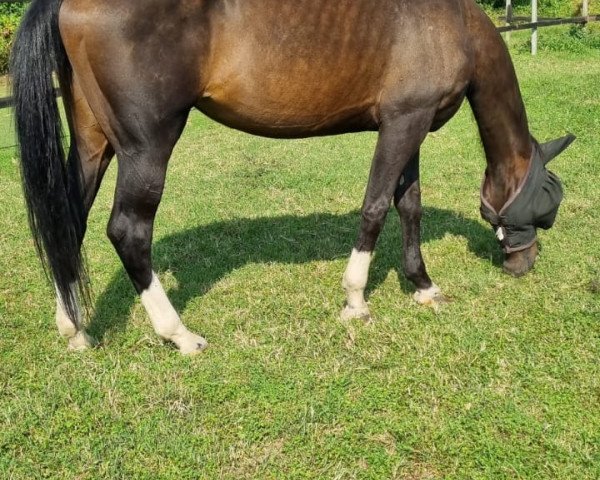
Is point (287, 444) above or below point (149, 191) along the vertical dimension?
below

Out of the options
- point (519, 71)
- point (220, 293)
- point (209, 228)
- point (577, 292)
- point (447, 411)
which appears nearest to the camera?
point (447, 411)

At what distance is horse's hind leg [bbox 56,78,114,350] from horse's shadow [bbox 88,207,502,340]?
46 cm

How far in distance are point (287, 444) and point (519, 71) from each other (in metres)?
10.9

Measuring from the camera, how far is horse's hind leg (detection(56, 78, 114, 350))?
10.8 ft

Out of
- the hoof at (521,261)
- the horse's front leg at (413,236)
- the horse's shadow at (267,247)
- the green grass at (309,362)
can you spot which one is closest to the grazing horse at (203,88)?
the green grass at (309,362)

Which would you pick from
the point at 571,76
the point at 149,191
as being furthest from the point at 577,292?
the point at 571,76

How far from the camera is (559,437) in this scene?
2.66 meters

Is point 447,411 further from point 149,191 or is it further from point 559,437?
point 149,191

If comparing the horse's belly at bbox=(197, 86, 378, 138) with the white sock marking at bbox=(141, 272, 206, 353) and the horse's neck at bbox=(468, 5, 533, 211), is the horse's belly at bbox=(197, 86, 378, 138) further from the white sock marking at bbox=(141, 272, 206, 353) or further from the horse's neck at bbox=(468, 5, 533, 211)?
the white sock marking at bbox=(141, 272, 206, 353)

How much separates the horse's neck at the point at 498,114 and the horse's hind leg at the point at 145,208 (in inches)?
69.9

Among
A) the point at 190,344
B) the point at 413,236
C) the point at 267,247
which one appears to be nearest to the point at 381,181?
the point at 413,236

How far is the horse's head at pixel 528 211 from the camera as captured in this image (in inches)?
155

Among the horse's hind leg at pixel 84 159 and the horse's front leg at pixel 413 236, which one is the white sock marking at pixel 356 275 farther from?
the horse's hind leg at pixel 84 159

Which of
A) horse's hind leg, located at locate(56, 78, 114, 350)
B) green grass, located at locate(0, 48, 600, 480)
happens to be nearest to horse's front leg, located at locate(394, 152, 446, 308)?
green grass, located at locate(0, 48, 600, 480)
